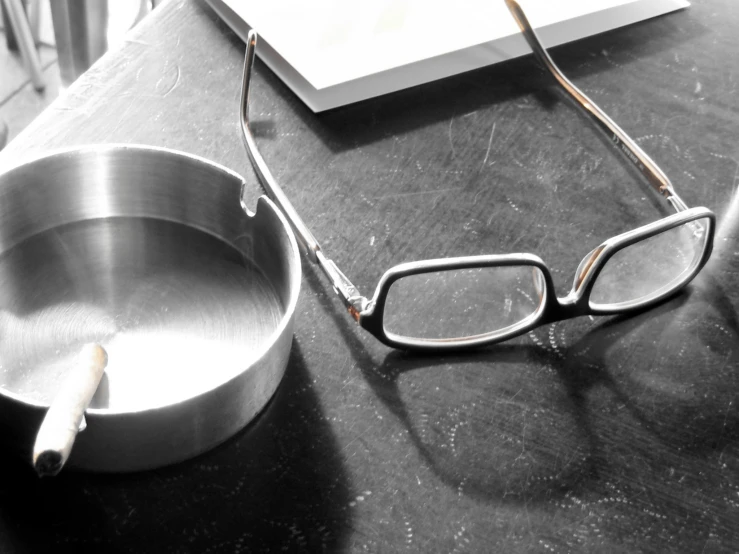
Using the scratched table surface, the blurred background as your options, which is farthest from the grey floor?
the scratched table surface

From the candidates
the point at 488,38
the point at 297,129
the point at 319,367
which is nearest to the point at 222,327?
the point at 319,367

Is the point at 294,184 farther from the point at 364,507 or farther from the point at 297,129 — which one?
the point at 364,507

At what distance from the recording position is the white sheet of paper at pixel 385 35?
2.09ft

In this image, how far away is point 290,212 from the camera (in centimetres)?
54

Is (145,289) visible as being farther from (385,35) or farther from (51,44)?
(51,44)

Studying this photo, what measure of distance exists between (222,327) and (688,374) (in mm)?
265

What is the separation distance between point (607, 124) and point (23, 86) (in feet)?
3.77

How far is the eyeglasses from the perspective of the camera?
0.48m

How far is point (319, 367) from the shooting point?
0.47m

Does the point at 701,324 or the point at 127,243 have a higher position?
the point at 127,243

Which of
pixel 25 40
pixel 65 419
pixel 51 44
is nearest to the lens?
pixel 65 419

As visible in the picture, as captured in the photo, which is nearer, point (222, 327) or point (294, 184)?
point (222, 327)

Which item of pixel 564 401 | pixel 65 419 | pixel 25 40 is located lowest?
pixel 25 40

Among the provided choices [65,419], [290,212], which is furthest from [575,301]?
[65,419]
